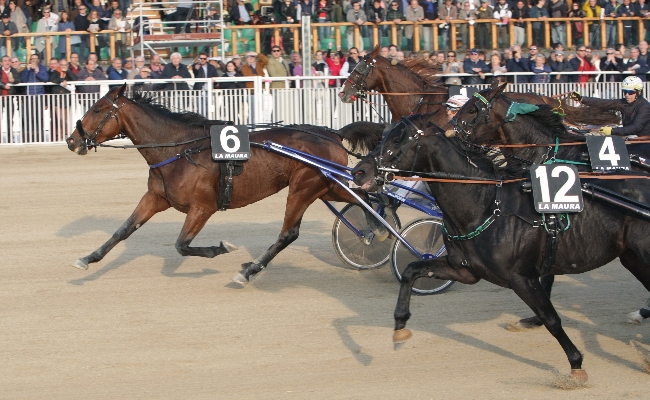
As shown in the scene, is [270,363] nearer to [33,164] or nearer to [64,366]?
[64,366]

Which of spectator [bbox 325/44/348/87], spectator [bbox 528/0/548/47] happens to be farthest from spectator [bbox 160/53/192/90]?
spectator [bbox 528/0/548/47]

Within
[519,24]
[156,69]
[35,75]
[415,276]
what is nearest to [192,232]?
A: [415,276]

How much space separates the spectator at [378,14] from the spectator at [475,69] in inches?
118

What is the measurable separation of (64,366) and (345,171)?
306 cm

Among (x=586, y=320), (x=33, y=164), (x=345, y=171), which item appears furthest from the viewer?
(x=33, y=164)

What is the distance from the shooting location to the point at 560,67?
16.2 m

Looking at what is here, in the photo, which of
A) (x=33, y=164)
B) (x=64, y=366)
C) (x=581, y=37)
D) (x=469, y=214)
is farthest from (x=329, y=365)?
(x=581, y=37)

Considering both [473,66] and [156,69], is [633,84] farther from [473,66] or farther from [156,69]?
[156,69]

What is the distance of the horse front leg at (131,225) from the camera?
776cm

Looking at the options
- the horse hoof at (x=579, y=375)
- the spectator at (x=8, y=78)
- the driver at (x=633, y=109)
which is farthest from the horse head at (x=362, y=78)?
the spectator at (x=8, y=78)

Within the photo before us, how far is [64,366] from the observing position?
603cm

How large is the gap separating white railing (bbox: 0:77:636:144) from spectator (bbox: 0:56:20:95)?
213mm

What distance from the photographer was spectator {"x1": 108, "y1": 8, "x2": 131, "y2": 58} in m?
17.9

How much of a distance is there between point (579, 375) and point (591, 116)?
292 centimetres
